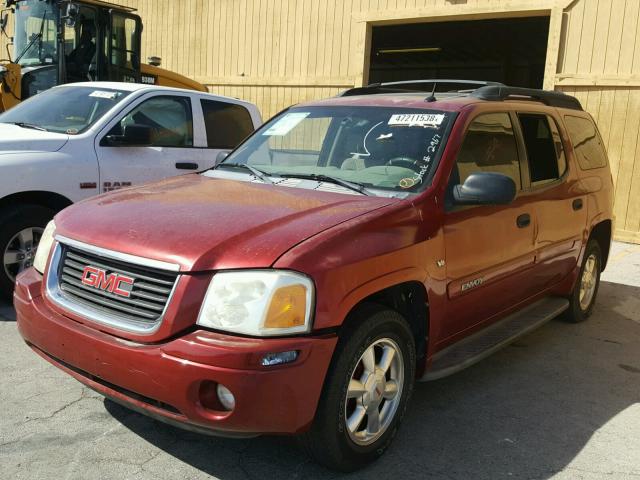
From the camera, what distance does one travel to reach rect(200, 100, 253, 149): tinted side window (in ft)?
22.0

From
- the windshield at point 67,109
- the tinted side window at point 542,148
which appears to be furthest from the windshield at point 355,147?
the windshield at point 67,109

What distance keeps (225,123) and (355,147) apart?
3.31m

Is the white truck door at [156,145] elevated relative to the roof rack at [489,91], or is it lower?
lower

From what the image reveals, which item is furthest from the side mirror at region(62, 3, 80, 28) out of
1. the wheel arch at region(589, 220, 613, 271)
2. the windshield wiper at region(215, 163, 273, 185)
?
the wheel arch at region(589, 220, 613, 271)

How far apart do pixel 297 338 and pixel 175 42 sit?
42.7 feet

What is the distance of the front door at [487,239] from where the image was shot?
3.53 meters

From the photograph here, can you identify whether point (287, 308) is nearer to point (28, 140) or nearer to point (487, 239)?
point (487, 239)

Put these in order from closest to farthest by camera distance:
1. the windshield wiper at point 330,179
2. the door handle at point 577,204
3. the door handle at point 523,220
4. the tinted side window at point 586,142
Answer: the windshield wiper at point 330,179
the door handle at point 523,220
the door handle at point 577,204
the tinted side window at point 586,142

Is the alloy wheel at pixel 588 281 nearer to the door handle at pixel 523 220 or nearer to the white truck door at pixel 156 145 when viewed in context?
the door handle at pixel 523 220

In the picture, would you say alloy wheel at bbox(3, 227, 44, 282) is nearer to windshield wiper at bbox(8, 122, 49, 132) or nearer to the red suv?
windshield wiper at bbox(8, 122, 49, 132)

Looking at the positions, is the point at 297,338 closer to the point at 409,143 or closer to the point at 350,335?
the point at 350,335

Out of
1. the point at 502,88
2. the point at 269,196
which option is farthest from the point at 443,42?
the point at 269,196

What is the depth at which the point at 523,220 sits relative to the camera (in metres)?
4.14

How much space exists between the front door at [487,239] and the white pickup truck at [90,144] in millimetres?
3134
